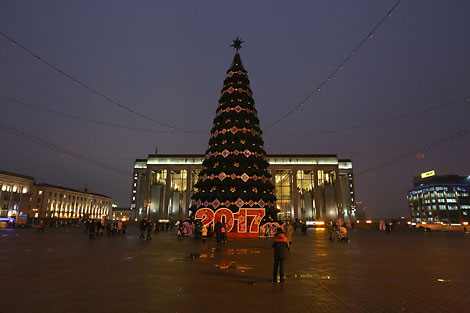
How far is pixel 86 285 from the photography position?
6.55 meters

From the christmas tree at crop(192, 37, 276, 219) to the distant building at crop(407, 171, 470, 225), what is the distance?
132 m

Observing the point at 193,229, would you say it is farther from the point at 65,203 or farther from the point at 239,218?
the point at 65,203

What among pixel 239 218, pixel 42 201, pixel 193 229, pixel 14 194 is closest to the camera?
pixel 239 218

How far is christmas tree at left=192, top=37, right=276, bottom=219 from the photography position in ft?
80.5

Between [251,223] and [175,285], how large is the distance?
58.8ft

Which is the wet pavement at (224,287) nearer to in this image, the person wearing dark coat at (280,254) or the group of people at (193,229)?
the person wearing dark coat at (280,254)

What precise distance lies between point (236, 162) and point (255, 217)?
5.37m

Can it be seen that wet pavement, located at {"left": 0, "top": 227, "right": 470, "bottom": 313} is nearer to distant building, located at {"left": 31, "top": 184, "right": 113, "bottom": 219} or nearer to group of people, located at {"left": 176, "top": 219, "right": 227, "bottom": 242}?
group of people, located at {"left": 176, "top": 219, "right": 227, "bottom": 242}

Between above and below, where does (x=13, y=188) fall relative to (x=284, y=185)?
below

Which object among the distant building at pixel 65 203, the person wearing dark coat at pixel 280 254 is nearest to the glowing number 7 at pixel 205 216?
the person wearing dark coat at pixel 280 254

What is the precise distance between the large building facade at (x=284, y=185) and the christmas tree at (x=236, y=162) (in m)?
44.7

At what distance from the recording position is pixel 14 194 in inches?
2842

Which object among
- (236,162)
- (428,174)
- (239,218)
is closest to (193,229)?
(239,218)

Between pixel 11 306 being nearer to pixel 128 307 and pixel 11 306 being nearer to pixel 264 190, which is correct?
pixel 128 307
